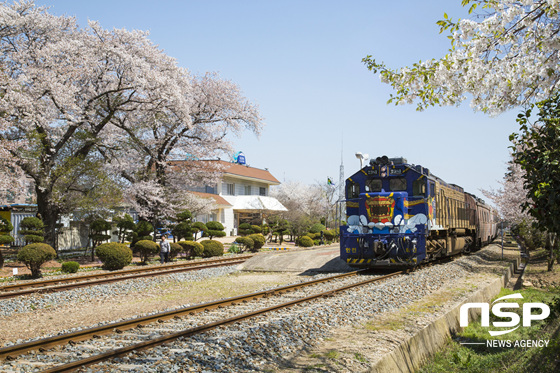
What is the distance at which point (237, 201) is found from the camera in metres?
48.7

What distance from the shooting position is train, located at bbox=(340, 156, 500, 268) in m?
15.1

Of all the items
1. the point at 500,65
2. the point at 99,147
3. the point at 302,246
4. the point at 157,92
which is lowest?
the point at 302,246

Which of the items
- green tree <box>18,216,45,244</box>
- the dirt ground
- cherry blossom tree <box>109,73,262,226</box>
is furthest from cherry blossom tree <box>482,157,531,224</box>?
green tree <box>18,216,45,244</box>

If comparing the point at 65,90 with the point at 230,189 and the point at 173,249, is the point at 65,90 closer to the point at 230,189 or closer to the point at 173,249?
the point at 173,249

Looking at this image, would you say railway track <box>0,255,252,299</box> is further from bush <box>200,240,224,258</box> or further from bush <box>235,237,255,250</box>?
bush <box>235,237,255,250</box>

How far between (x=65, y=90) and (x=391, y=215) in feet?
51.7

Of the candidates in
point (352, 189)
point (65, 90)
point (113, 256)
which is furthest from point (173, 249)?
point (352, 189)

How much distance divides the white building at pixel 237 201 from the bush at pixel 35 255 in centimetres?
2625

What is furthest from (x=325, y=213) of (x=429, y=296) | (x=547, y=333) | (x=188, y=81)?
(x=547, y=333)

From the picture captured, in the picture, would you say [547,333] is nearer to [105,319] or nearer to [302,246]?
[105,319]

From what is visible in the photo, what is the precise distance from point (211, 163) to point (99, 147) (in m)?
7.26

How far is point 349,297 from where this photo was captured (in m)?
10.7

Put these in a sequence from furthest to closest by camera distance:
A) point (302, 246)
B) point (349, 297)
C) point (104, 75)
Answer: point (302, 246) < point (104, 75) < point (349, 297)

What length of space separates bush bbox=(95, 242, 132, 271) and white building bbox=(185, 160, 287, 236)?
23.9m
